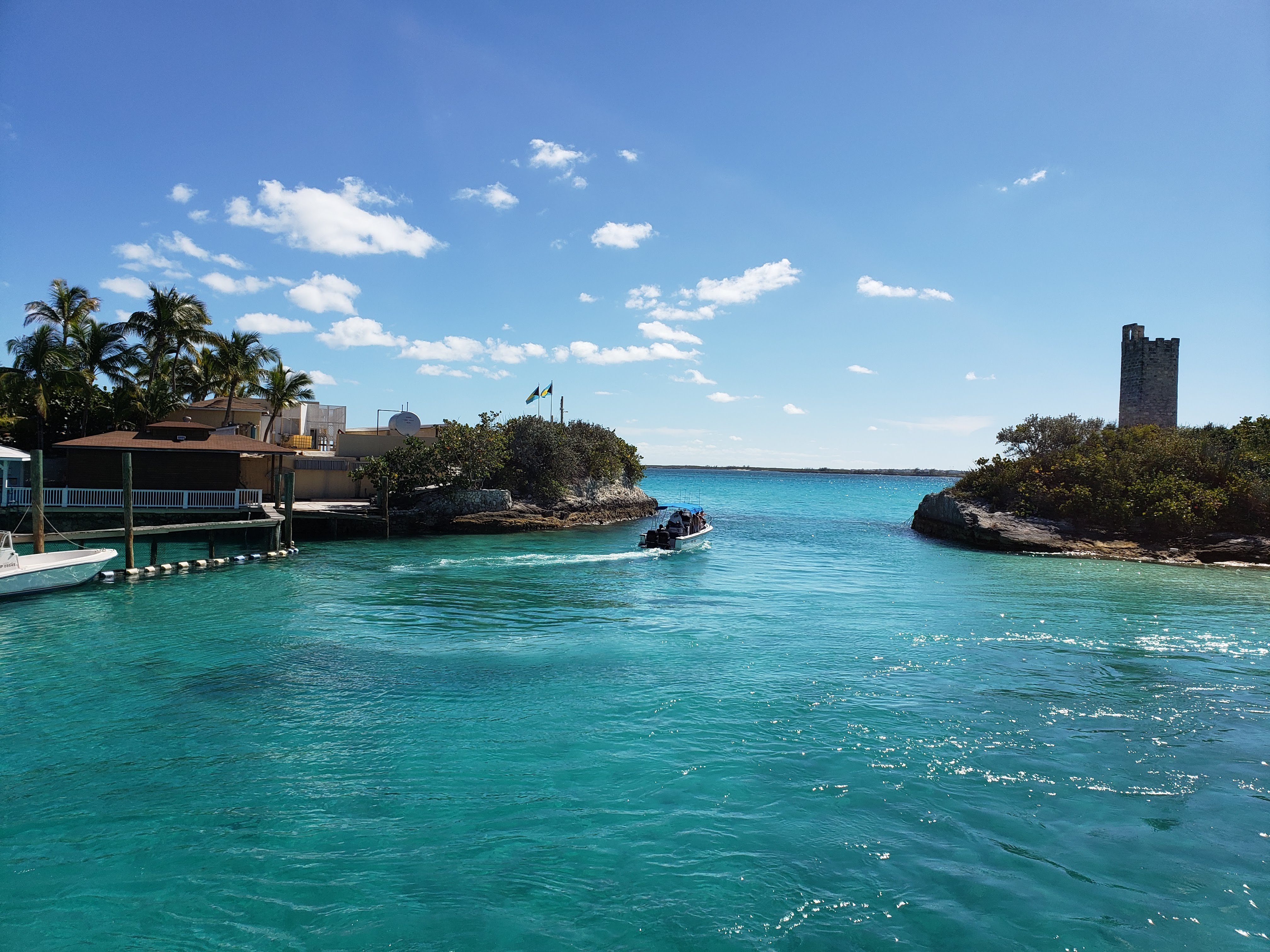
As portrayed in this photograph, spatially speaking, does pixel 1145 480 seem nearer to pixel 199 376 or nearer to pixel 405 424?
pixel 405 424

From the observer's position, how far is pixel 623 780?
27.6ft

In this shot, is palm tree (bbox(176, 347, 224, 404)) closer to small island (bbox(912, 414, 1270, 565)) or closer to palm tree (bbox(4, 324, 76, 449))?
palm tree (bbox(4, 324, 76, 449))

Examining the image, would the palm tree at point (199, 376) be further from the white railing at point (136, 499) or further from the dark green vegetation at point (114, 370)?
the white railing at point (136, 499)

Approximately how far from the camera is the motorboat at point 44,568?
17781 mm

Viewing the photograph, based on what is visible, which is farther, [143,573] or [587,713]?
[143,573]

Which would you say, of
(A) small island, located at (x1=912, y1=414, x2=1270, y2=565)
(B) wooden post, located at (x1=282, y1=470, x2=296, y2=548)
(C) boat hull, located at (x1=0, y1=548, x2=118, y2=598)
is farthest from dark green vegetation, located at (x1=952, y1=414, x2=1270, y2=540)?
(C) boat hull, located at (x1=0, y1=548, x2=118, y2=598)

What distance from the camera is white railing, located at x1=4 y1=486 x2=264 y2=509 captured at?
90.2 feet

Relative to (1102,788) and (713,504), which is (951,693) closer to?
(1102,788)

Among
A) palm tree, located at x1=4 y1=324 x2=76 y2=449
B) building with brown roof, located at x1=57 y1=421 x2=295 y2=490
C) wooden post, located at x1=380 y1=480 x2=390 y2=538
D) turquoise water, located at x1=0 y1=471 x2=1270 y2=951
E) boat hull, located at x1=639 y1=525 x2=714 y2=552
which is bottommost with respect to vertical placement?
turquoise water, located at x1=0 y1=471 x2=1270 y2=951

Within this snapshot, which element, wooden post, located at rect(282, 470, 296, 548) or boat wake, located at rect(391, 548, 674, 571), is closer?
boat wake, located at rect(391, 548, 674, 571)

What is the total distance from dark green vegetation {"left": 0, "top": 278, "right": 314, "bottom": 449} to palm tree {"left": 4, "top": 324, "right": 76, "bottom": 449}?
5 centimetres

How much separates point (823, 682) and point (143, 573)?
20672mm

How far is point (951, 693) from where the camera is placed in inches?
466

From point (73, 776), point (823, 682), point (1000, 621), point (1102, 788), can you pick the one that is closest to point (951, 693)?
point (823, 682)
